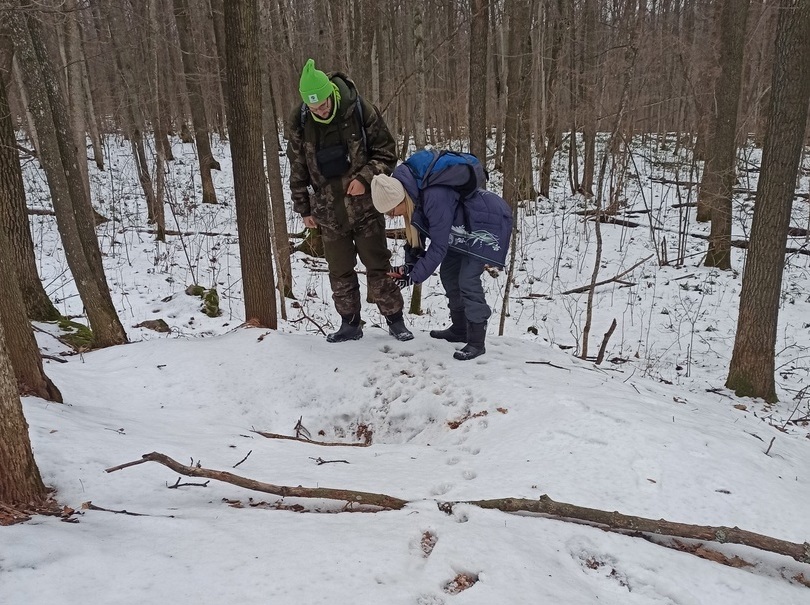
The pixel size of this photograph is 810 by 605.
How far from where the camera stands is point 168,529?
2051 mm

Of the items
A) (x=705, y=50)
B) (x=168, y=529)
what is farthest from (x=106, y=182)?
(x=705, y=50)

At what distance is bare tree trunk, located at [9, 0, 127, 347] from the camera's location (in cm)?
439

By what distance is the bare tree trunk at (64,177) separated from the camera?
4.39 m

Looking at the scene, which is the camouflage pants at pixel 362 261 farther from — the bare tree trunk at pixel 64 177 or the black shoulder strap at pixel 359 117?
the bare tree trunk at pixel 64 177

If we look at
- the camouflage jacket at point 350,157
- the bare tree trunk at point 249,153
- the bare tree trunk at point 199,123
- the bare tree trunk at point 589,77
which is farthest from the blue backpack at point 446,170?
the bare tree trunk at point 199,123

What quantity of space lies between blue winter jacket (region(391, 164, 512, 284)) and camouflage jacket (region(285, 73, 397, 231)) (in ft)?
1.24

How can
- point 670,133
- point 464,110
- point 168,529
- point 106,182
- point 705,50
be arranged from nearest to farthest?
1. point 168,529
2. point 106,182
3. point 705,50
4. point 464,110
5. point 670,133

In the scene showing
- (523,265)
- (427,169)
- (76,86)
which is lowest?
(523,265)

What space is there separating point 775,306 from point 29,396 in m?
6.54

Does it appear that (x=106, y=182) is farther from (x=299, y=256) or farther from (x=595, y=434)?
(x=595, y=434)

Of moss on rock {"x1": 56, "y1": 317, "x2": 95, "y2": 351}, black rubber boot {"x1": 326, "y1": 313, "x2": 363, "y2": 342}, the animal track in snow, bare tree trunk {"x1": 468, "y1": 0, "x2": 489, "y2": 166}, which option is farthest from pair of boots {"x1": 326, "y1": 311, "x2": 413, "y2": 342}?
bare tree trunk {"x1": 468, "y1": 0, "x2": 489, "y2": 166}

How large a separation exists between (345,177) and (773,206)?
4259 millimetres

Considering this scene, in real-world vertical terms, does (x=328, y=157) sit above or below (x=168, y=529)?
above

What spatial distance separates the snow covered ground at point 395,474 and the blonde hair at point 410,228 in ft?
3.01
